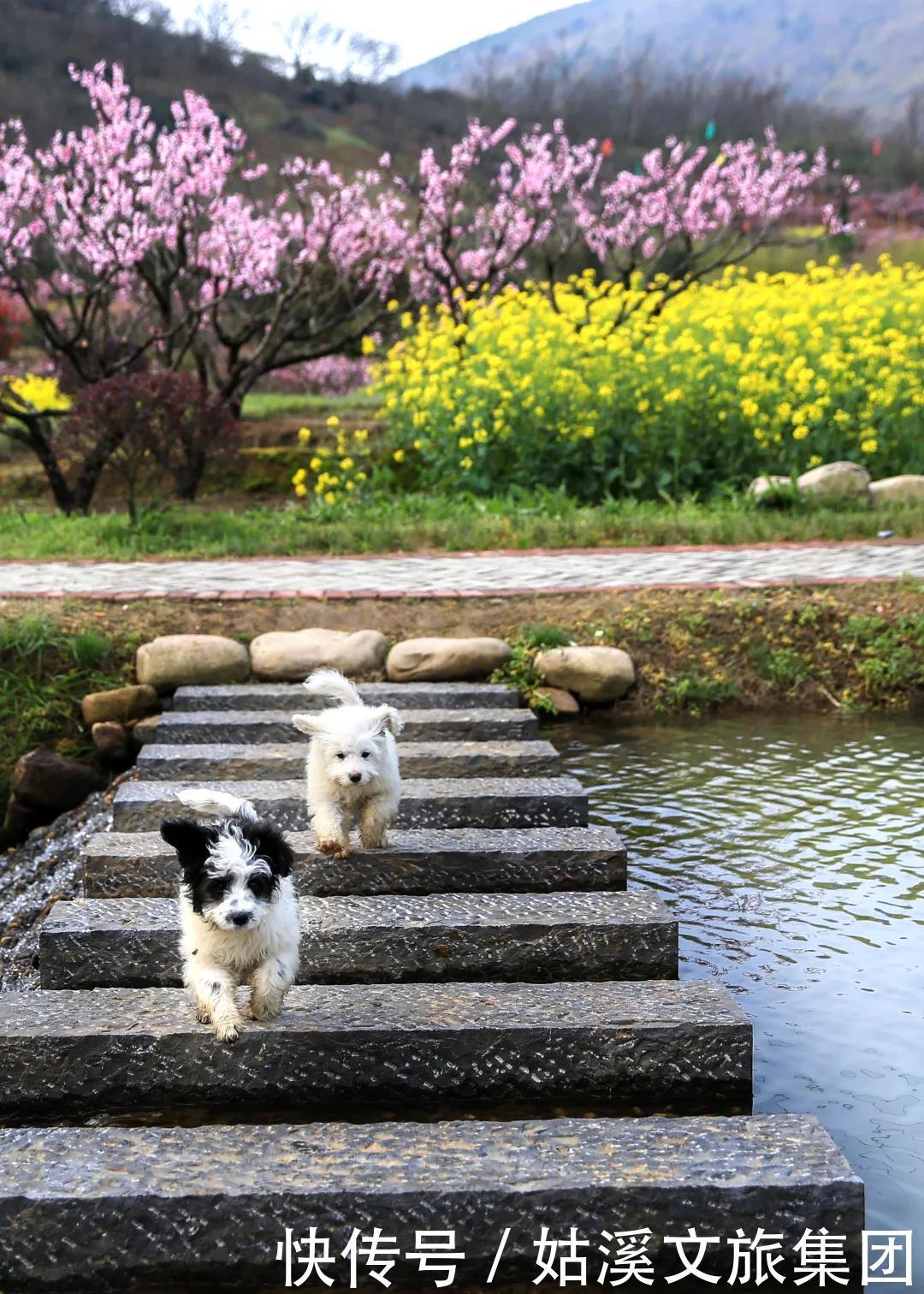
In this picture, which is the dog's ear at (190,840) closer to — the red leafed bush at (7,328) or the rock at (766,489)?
the rock at (766,489)

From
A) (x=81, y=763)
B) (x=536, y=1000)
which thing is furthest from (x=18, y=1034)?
(x=81, y=763)

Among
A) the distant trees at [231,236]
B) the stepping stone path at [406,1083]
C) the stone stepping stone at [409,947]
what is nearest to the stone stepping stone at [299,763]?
the stepping stone path at [406,1083]

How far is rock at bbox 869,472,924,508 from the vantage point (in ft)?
46.5

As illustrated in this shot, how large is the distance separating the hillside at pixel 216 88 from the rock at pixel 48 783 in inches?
1699

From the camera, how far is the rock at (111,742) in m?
8.62

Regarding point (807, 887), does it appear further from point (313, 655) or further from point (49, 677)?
point (49, 677)

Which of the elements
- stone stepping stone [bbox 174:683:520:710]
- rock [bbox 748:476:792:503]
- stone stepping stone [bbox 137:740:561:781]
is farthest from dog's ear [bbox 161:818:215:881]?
rock [bbox 748:476:792:503]

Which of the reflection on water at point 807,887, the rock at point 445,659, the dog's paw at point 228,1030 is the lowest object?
the reflection on water at point 807,887

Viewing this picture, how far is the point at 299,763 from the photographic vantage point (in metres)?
7.30

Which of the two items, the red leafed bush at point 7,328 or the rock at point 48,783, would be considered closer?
the rock at point 48,783

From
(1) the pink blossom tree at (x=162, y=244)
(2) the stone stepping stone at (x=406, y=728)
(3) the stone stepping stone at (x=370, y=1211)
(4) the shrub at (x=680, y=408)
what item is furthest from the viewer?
(1) the pink blossom tree at (x=162, y=244)

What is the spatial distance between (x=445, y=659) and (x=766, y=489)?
611cm

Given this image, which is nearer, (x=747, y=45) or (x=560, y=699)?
(x=560, y=699)

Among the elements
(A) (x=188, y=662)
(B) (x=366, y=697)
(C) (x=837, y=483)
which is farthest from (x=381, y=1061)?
(C) (x=837, y=483)
